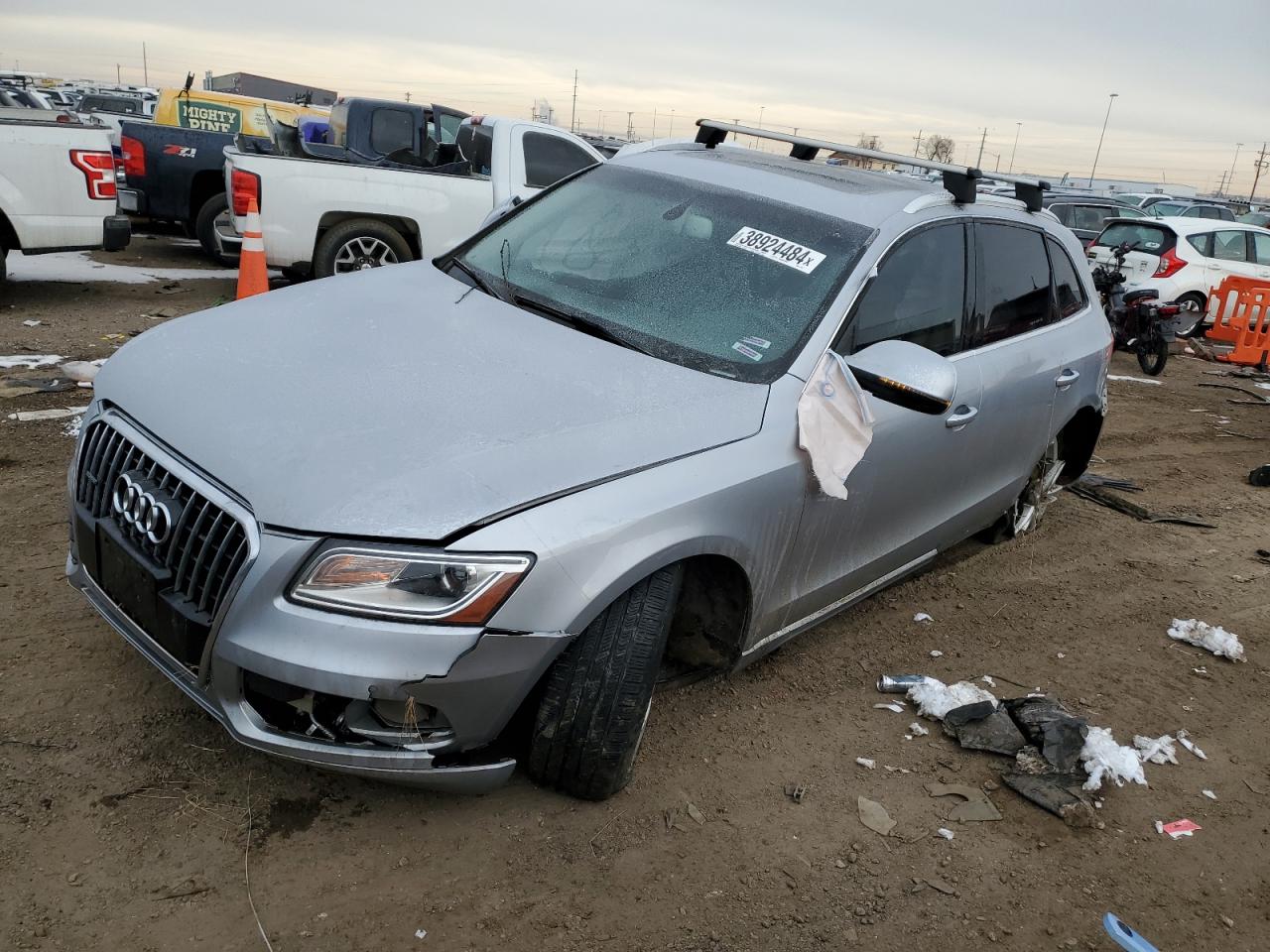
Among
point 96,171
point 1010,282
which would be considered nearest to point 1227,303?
point 1010,282

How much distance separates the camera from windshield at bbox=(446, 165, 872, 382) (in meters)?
3.22

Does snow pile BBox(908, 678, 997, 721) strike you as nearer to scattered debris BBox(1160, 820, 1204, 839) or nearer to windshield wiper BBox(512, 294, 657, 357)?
scattered debris BBox(1160, 820, 1204, 839)

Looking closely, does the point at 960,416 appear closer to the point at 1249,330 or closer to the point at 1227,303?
the point at 1249,330

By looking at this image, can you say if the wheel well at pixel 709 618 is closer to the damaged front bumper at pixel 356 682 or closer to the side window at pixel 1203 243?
the damaged front bumper at pixel 356 682

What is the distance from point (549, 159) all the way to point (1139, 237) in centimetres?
879

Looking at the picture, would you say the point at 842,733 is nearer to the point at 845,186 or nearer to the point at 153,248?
the point at 845,186

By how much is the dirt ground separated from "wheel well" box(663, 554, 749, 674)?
0.95 ft

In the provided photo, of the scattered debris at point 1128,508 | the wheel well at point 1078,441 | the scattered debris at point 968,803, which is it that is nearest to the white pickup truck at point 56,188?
the wheel well at point 1078,441

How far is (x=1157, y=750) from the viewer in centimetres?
357

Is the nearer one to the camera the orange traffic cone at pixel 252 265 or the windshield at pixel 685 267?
the windshield at pixel 685 267

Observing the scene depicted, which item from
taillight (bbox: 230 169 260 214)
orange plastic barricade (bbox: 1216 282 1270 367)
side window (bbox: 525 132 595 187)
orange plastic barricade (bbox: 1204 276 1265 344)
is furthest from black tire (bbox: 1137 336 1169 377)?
taillight (bbox: 230 169 260 214)

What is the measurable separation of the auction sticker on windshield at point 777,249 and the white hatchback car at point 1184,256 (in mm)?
11560

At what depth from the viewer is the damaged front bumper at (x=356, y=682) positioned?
2285 mm

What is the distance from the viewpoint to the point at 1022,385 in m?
4.22
